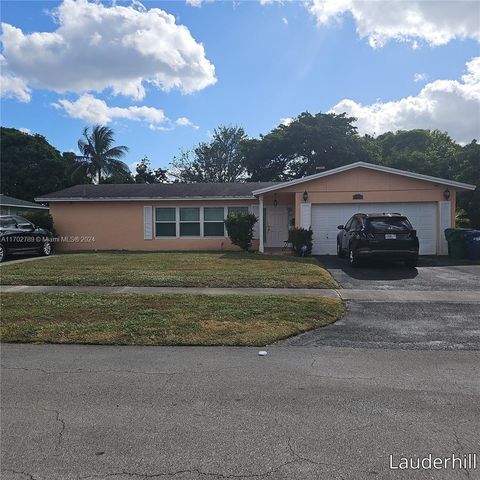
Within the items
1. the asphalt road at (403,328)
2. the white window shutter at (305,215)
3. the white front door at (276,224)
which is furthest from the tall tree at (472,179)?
the asphalt road at (403,328)

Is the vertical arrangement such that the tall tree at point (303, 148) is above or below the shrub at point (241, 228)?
above

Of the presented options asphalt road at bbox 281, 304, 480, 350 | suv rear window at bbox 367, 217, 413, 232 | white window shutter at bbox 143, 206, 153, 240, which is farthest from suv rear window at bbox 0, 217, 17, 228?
asphalt road at bbox 281, 304, 480, 350

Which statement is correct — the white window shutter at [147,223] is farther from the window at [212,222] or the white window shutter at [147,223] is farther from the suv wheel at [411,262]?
the suv wheel at [411,262]

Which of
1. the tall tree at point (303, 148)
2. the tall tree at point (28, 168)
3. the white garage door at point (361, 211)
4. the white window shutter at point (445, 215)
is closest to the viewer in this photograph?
the white window shutter at point (445, 215)

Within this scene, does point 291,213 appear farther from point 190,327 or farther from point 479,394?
point 479,394

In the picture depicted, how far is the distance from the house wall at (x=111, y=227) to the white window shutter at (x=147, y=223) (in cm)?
16

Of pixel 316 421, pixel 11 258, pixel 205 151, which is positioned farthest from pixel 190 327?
pixel 205 151

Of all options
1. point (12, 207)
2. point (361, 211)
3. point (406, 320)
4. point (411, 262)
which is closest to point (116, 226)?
point (12, 207)

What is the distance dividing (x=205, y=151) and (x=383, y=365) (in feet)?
153

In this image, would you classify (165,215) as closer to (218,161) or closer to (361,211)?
(361,211)

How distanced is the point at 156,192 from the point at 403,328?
16554mm

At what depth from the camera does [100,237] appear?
21672mm

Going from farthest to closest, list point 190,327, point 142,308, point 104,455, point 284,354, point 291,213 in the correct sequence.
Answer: point 291,213, point 142,308, point 190,327, point 284,354, point 104,455

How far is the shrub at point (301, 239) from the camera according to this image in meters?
16.9
